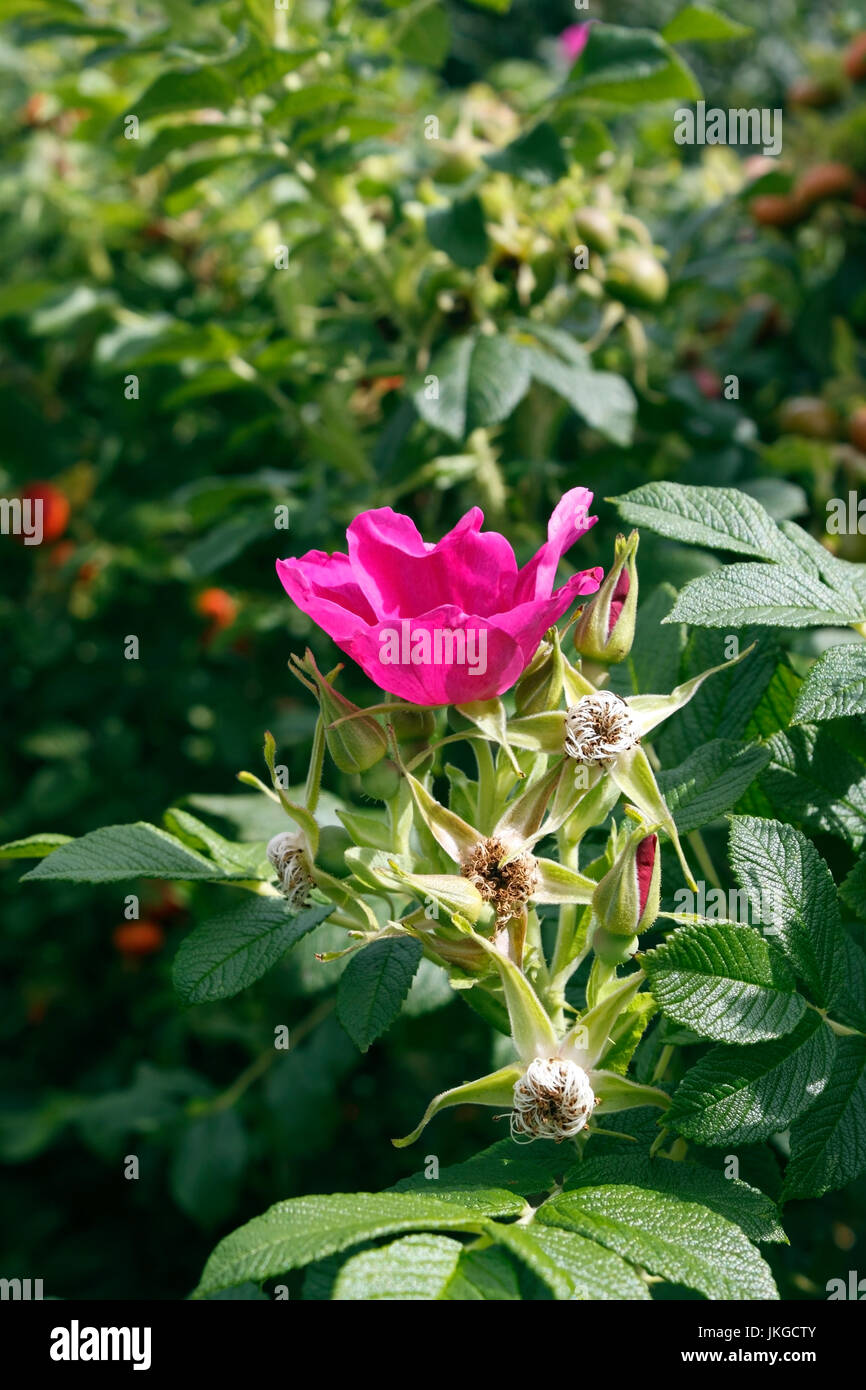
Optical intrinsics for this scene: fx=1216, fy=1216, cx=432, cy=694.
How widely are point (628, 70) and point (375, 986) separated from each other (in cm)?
107

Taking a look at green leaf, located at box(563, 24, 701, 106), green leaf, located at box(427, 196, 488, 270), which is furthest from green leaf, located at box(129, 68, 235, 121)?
green leaf, located at box(563, 24, 701, 106)

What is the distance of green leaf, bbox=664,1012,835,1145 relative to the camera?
27.3 inches

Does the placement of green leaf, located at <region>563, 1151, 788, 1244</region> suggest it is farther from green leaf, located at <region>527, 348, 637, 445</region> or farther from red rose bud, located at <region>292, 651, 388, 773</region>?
green leaf, located at <region>527, 348, 637, 445</region>

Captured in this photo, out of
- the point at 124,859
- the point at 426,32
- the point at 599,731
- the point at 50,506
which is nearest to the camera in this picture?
the point at 599,731

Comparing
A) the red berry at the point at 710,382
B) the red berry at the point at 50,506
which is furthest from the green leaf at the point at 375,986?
the red berry at the point at 50,506

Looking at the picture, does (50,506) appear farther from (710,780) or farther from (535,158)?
(710,780)

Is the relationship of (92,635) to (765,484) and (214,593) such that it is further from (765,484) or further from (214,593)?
(765,484)

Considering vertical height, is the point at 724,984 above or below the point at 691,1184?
above

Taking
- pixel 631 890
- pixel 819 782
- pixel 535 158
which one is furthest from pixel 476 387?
pixel 631 890

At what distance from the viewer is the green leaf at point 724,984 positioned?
69 centimetres

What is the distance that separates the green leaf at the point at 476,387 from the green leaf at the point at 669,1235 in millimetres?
781

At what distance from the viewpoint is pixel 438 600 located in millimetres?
753

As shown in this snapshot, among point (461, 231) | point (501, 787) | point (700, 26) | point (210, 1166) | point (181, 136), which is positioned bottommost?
point (210, 1166)

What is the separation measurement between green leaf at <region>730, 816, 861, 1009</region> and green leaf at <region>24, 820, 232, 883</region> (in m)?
0.34
